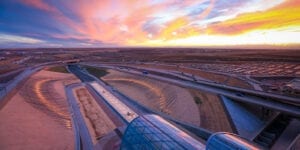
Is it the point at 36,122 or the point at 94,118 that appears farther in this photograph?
the point at 94,118

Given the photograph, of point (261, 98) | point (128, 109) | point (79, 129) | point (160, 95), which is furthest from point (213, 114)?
point (79, 129)

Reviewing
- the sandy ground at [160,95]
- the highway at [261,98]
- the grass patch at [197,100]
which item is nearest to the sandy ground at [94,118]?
the sandy ground at [160,95]

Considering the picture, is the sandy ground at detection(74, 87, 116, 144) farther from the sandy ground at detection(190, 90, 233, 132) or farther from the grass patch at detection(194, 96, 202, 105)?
the grass patch at detection(194, 96, 202, 105)

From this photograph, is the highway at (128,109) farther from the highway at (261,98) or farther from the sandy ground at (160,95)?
the highway at (261,98)

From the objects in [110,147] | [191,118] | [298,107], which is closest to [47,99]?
[110,147]

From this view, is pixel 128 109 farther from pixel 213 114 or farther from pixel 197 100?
pixel 213 114

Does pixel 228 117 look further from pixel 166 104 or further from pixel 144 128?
pixel 144 128

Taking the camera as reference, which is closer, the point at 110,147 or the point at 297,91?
the point at 110,147
